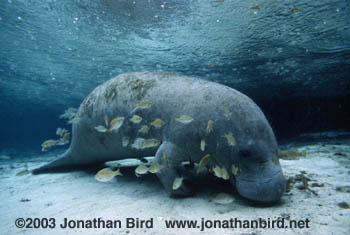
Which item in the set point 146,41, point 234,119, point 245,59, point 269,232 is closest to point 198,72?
point 245,59

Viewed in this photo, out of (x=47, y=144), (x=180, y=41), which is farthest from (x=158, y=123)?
(x=180, y=41)

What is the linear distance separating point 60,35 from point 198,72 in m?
9.76

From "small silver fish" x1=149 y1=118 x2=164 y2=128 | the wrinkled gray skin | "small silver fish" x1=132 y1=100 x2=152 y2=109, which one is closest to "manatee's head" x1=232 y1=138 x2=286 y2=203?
the wrinkled gray skin

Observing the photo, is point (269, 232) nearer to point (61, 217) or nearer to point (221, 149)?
point (221, 149)

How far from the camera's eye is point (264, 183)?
2.55m

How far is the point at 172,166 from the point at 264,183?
1369 millimetres

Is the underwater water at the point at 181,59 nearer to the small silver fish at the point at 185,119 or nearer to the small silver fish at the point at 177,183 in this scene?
the small silver fish at the point at 177,183

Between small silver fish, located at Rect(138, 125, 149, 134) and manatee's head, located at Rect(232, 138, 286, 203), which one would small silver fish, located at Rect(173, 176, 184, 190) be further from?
small silver fish, located at Rect(138, 125, 149, 134)

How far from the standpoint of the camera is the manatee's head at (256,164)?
2572mm

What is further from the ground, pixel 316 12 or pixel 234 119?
pixel 316 12

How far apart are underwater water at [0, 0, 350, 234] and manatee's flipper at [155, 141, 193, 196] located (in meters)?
0.17

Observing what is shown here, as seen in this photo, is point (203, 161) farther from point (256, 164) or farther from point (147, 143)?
point (147, 143)

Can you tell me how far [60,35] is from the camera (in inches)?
420

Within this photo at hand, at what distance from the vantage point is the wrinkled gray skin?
8.87ft
